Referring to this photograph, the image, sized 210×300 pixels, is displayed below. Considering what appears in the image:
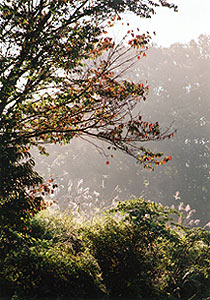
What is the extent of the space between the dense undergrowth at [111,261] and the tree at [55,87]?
0.68 m

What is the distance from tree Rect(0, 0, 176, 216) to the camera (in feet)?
14.0

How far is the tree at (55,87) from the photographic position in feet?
14.0

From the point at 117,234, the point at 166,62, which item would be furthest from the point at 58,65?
the point at 166,62

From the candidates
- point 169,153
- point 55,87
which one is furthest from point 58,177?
point 169,153

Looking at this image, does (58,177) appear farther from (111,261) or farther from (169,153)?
(169,153)

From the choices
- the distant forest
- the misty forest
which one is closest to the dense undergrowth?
the misty forest

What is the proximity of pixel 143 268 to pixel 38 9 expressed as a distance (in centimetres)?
394

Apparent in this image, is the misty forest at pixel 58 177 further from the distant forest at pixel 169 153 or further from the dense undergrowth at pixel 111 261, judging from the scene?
the distant forest at pixel 169 153

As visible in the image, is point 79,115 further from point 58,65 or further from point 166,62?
point 166,62

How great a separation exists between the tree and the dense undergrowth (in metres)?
0.68

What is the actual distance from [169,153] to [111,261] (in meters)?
25.2

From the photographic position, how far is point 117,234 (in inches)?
192

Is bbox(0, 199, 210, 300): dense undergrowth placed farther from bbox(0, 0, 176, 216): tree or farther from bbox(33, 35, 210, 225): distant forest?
bbox(33, 35, 210, 225): distant forest

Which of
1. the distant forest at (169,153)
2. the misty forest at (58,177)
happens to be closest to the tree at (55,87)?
the misty forest at (58,177)
